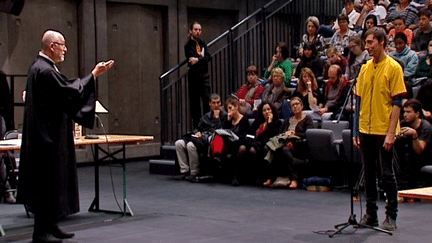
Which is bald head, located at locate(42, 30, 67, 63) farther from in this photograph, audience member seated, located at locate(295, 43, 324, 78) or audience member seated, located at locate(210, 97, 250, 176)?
audience member seated, located at locate(295, 43, 324, 78)

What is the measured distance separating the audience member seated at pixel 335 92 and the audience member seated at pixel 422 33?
137 cm

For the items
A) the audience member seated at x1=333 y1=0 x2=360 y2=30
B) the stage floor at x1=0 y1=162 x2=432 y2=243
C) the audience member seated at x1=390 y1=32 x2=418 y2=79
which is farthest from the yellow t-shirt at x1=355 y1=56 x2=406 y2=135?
the audience member seated at x1=333 y1=0 x2=360 y2=30

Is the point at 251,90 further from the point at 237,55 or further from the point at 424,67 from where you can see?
the point at 424,67

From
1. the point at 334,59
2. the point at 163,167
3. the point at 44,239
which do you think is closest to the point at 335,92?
the point at 334,59

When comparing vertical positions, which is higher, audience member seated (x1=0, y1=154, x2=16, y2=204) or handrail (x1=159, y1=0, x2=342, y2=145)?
handrail (x1=159, y1=0, x2=342, y2=145)

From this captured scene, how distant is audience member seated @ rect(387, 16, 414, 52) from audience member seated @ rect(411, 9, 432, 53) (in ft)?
0.46

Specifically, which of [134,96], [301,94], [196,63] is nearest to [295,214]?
[301,94]

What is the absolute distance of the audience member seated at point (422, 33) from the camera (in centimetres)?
1053

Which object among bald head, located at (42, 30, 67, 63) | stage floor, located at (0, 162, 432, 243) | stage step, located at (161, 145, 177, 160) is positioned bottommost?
stage floor, located at (0, 162, 432, 243)

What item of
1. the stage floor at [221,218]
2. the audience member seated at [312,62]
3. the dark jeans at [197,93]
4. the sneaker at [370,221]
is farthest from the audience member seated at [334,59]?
the sneaker at [370,221]

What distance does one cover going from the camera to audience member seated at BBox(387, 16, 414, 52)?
35.4 feet

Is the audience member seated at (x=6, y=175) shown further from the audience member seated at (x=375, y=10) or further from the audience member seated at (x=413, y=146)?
the audience member seated at (x=375, y=10)

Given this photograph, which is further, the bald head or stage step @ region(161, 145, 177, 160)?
stage step @ region(161, 145, 177, 160)

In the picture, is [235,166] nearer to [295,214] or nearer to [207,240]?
[295,214]
